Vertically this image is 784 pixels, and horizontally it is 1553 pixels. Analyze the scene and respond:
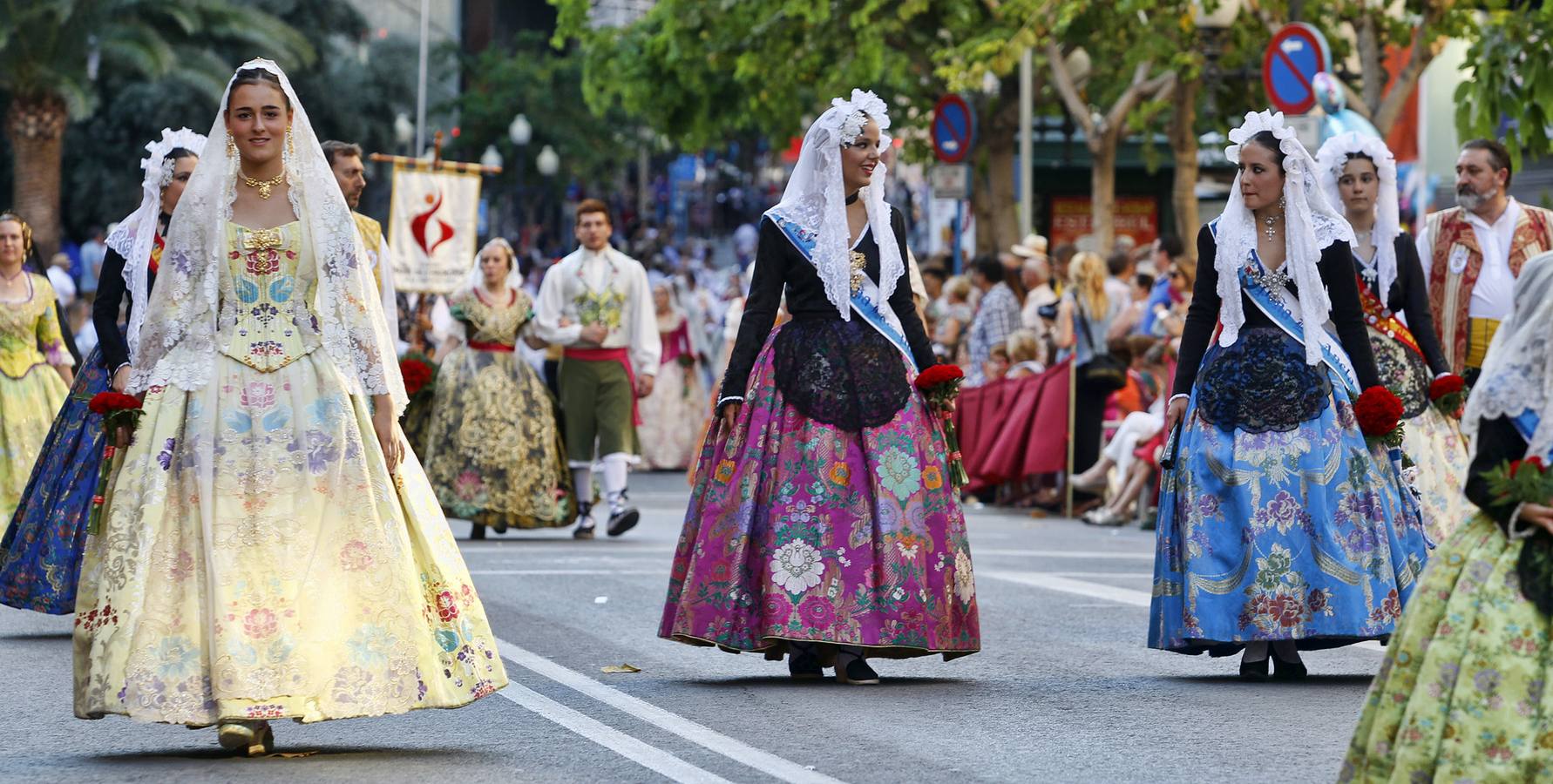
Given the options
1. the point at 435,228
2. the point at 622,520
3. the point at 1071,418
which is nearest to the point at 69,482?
the point at 622,520

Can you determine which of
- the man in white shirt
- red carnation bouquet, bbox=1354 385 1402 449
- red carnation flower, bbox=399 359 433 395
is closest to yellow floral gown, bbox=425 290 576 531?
the man in white shirt

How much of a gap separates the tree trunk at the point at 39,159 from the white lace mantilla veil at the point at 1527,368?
32.3 m

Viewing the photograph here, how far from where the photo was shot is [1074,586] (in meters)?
13.4

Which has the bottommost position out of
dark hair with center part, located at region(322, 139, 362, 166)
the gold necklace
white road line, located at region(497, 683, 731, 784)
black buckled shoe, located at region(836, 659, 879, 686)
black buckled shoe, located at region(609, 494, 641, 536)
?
white road line, located at region(497, 683, 731, 784)

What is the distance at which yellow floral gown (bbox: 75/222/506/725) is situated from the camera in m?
7.24

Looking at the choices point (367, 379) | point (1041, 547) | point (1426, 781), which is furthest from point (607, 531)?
point (1426, 781)

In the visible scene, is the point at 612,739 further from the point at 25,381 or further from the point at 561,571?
the point at 25,381

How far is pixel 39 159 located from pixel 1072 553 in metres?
25.8

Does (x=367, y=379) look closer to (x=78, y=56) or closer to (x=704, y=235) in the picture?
→ (x=78, y=56)

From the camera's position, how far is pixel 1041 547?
16.3 metres

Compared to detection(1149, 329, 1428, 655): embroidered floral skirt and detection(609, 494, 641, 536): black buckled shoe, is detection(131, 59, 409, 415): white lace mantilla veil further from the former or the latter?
detection(609, 494, 641, 536): black buckled shoe

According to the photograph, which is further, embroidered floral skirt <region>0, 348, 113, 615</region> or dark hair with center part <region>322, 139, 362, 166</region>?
dark hair with center part <region>322, 139, 362, 166</region>

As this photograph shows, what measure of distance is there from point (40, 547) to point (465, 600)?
3.88 m

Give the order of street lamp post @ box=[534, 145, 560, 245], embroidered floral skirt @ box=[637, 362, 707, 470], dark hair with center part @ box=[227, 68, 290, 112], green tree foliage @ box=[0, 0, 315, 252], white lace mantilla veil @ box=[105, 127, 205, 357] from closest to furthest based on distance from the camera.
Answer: dark hair with center part @ box=[227, 68, 290, 112] → white lace mantilla veil @ box=[105, 127, 205, 357] → embroidered floral skirt @ box=[637, 362, 707, 470] → green tree foliage @ box=[0, 0, 315, 252] → street lamp post @ box=[534, 145, 560, 245]
